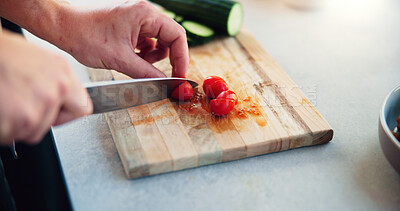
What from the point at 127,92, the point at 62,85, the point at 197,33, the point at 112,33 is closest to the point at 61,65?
the point at 62,85

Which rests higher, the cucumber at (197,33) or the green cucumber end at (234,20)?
the green cucumber end at (234,20)

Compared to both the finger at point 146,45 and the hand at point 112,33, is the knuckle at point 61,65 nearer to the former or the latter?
the hand at point 112,33

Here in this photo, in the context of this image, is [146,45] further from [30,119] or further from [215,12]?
[30,119]

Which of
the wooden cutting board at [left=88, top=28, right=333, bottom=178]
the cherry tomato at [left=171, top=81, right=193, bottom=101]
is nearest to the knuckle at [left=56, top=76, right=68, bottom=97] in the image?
the wooden cutting board at [left=88, top=28, right=333, bottom=178]

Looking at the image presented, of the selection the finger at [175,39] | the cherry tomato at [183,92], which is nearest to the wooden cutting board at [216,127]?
the cherry tomato at [183,92]

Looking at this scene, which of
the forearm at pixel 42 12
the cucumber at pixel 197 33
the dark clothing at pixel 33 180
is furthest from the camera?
the cucumber at pixel 197 33

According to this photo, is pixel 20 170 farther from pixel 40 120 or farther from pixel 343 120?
pixel 343 120

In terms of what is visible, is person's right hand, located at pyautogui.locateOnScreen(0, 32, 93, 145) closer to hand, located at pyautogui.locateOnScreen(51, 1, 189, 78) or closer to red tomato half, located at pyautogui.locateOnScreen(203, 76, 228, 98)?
hand, located at pyautogui.locateOnScreen(51, 1, 189, 78)
